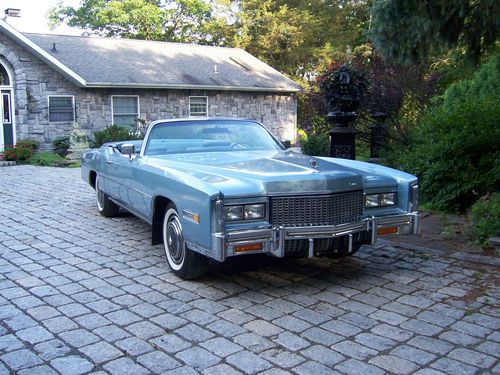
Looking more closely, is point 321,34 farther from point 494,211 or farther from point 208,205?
point 208,205

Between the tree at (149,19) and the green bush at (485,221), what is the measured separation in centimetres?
3025

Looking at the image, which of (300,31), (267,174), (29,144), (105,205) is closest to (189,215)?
(267,174)

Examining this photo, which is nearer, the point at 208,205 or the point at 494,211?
the point at 208,205

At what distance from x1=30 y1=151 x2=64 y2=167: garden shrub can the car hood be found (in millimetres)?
11789

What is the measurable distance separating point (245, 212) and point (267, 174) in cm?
44

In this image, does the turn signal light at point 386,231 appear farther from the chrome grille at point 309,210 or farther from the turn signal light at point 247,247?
the turn signal light at point 247,247

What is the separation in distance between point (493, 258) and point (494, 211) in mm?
973

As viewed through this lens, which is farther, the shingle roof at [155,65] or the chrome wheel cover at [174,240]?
the shingle roof at [155,65]

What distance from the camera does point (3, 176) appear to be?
526 inches

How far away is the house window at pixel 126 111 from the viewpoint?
19.1 metres

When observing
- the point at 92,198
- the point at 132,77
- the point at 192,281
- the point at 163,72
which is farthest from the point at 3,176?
the point at 192,281

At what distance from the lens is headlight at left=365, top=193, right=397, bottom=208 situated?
15.8ft

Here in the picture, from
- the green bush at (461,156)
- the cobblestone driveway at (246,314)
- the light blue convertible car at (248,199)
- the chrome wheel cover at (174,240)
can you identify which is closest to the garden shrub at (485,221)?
the cobblestone driveway at (246,314)

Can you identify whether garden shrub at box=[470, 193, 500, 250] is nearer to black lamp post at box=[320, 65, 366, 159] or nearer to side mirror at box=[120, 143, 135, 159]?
black lamp post at box=[320, 65, 366, 159]
